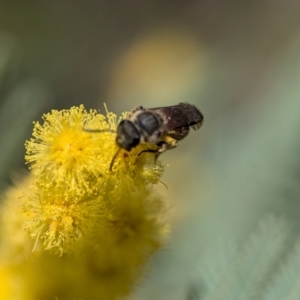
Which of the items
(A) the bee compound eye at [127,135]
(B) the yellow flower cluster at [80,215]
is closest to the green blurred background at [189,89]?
(B) the yellow flower cluster at [80,215]

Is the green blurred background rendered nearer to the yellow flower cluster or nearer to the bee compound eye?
the yellow flower cluster

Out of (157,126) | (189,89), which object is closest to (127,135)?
(157,126)

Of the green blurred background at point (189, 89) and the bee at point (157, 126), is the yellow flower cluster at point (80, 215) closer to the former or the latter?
the bee at point (157, 126)

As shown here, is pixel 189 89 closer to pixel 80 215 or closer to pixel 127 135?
pixel 127 135

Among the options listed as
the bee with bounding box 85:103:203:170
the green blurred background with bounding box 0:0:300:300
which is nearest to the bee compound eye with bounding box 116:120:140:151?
the bee with bounding box 85:103:203:170

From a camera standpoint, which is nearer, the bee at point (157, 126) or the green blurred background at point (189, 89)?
the bee at point (157, 126)

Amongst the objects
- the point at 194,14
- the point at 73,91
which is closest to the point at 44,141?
the point at 73,91
